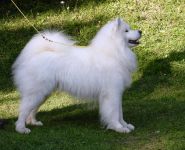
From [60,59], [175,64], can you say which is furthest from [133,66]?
[175,64]

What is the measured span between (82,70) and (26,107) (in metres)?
1.00

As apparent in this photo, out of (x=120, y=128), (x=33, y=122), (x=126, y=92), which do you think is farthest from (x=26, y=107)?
(x=126, y=92)

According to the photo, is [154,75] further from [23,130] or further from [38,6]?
[38,6]

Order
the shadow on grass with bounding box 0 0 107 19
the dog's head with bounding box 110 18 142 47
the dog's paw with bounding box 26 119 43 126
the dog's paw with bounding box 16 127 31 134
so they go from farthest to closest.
Answer: the shadow on grass with bounding box 0 0 107 19 → the dog's paw with bounding box 26 119 43 126 → the dog's head with bounding box 110 18 142 47 → the dog's paw with bounding box 16 127 31 134

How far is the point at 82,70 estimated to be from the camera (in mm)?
7516

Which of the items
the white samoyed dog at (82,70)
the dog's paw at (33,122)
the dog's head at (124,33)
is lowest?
the dog's paw at (33,122)

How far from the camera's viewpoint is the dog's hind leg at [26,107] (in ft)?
24.4

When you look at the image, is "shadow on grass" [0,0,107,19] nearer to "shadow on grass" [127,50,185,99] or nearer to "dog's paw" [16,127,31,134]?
"shadow on grass" [127,50,185,99]

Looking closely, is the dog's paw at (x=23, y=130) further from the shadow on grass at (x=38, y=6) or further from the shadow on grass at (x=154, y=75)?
the shadow on grass at (x=38, y=6)

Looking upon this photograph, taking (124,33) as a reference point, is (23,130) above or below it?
below

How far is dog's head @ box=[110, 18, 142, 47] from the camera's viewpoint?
7750 millimetres

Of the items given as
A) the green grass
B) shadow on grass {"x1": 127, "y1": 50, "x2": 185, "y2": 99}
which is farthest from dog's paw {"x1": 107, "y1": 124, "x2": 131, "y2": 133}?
shadow on grass {"x1": 127, "y1": 50, "x2": 185, "y2": 99}

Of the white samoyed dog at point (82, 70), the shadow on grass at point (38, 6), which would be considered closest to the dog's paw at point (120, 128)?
the white samoyed dog at point (82, 70)

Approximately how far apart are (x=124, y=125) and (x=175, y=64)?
4.11m
